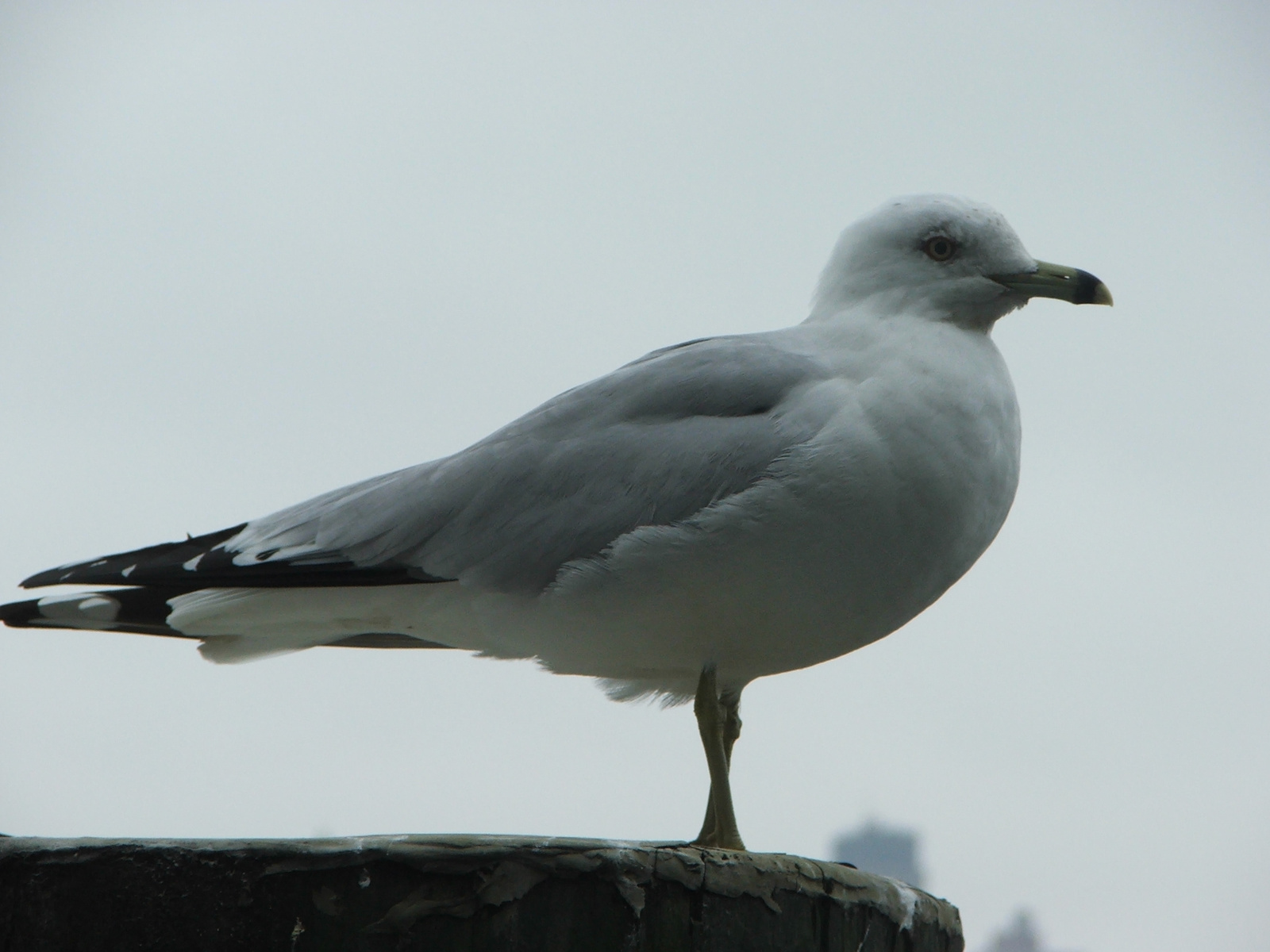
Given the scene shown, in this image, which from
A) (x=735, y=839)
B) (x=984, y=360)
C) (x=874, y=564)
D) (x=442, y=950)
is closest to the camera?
(x=442, y=950)

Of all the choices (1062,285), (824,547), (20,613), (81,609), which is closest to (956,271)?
(1062,285)

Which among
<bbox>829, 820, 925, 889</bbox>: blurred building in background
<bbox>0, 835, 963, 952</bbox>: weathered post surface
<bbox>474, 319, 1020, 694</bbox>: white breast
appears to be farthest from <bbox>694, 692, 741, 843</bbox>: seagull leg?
<bbox>829, 820, 925, 889</bbox>: blurred building in background

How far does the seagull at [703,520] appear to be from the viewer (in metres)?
2.88

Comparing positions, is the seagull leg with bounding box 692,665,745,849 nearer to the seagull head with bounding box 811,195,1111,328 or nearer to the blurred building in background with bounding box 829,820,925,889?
the seagull head with bounding box 811,195,1111,328

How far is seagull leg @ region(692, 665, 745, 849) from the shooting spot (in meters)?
3.12

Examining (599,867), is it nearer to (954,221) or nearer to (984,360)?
(984,360)

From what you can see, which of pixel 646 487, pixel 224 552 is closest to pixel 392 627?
pixel 224 552

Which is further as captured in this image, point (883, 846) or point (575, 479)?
point (883, 846)

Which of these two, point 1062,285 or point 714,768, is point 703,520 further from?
point 1062,285

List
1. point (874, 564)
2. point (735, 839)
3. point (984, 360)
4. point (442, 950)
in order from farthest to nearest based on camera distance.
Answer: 1. point (984, 360)
2. point (735, 839)
3. point (874, 564)
4. point (442, 950)

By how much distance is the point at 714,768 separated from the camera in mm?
3186

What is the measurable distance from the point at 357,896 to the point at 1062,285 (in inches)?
98.5

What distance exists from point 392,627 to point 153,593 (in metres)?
0.65

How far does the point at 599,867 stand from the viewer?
2.05 metres
